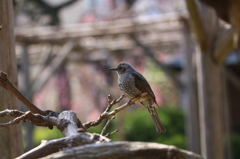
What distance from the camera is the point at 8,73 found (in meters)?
2.34

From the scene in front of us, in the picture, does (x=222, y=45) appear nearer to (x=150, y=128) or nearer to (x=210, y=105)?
(x=210, y=105)

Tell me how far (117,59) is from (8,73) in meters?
6.33

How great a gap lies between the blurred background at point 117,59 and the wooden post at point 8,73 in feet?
6.67

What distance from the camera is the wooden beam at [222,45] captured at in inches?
167

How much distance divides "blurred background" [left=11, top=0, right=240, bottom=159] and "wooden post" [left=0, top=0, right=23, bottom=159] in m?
2.03

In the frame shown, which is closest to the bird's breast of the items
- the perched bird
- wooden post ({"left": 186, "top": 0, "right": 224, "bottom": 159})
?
the perched bird

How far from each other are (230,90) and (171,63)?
204 cm

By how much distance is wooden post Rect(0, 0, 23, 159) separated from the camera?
2.30 m

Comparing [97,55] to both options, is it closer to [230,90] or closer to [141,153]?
[230,90]

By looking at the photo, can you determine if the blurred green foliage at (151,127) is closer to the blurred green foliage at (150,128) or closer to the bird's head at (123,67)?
the blurred green foliage at (150,128)

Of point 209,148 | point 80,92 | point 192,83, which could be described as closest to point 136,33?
point 192,83

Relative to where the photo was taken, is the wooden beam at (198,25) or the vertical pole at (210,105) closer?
the wooden beam at (198,25)

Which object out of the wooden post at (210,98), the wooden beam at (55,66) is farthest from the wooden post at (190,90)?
the wooden beam at (55,66)

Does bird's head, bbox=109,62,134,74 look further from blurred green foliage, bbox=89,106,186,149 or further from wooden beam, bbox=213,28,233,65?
blurred green foliage, bbox=89,106,186,149
